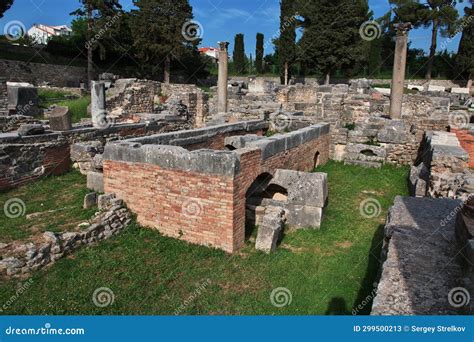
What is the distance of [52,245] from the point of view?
237 inches

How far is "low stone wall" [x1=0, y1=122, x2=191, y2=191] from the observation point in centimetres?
940

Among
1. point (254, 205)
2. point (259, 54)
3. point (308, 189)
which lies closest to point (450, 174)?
point (308, 189)

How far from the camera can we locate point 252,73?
54438 mm

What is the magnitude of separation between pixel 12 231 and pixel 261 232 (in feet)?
14.3

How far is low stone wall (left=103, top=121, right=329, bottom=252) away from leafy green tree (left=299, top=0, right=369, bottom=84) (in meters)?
37.3

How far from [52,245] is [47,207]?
2338 mm

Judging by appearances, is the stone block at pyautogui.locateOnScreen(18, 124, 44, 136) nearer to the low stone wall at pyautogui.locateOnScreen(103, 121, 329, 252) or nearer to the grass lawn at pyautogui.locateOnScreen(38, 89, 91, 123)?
the low stone wall at pyautogui.locateOnScreen(103, 121, 329, 252)

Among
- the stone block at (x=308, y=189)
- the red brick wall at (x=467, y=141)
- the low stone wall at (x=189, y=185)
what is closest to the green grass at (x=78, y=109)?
the low stone wall at (x=189, y=185)

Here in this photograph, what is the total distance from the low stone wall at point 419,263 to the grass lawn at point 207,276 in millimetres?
997

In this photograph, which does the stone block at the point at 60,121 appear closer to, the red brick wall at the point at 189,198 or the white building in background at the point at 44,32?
the red brick wall at the point at 189,198

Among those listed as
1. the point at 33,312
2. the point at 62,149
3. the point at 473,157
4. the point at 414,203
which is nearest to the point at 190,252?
the point at 33,312

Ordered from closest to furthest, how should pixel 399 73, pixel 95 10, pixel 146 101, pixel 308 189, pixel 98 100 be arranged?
pixel 308 189 < pixel 98 100 < pixel 399 73 < pixel 146 101 < pixel 95 10

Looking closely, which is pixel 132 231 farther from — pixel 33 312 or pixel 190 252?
pixel 33 312

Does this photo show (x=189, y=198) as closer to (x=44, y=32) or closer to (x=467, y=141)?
(x=467, y=141)
